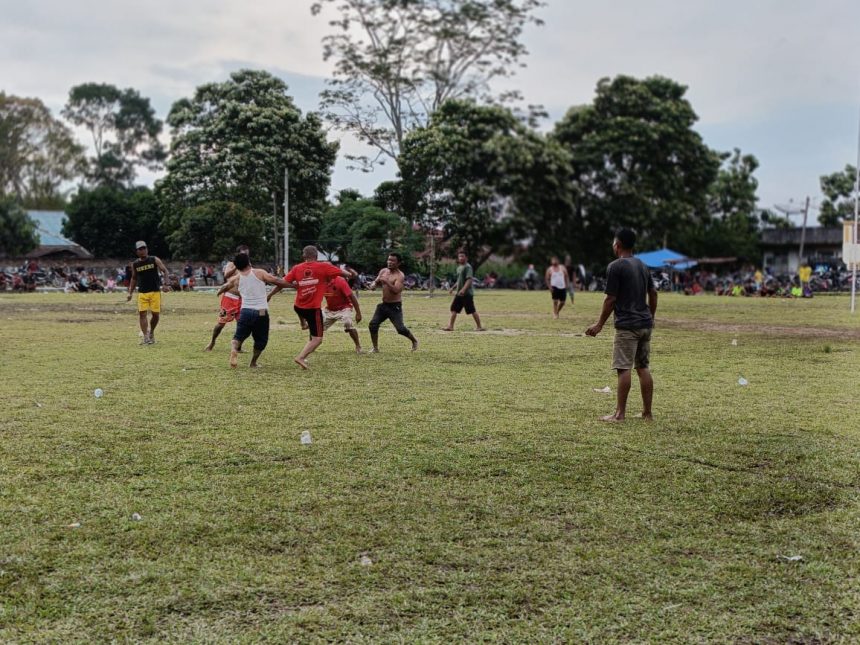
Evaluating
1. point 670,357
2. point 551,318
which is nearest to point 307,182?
point 551,318

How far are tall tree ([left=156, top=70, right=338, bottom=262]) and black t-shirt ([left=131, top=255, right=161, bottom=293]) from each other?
2502cm

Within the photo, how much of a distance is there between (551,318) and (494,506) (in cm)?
1738

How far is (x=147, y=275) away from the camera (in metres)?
14.7

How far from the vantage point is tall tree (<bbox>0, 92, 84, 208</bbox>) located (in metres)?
58.0

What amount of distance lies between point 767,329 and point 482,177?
25.3 m

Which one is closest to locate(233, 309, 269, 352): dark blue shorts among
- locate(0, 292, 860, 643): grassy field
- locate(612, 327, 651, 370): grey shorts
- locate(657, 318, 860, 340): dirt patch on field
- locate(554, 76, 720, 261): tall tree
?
locate(0, 292, 860, 643): grassy field

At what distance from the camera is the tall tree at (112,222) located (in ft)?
174

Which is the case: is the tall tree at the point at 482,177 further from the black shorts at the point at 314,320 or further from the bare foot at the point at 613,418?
the bare foot at the point at 613,418

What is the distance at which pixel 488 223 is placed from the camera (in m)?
42.7

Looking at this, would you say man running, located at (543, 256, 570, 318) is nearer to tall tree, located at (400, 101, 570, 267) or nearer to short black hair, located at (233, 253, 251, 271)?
short black hair, located at (233, 253, 251, 271)

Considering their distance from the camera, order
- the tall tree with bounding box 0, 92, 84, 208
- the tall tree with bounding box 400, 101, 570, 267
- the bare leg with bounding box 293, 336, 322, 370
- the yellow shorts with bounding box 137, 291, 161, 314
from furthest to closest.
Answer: the tall tree with bounding box 0, 92, 84, 208, the tall tree with bounding box 400, 101, 570, 267, the yellow shorts with bounding box 137, 291, 161, 314, the bare leg with bounding box 293, 336, 322, 370

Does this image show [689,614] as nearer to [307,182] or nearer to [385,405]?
[385,405]

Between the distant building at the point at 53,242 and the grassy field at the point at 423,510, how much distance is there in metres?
44.5

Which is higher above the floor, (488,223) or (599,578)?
(488,223)
